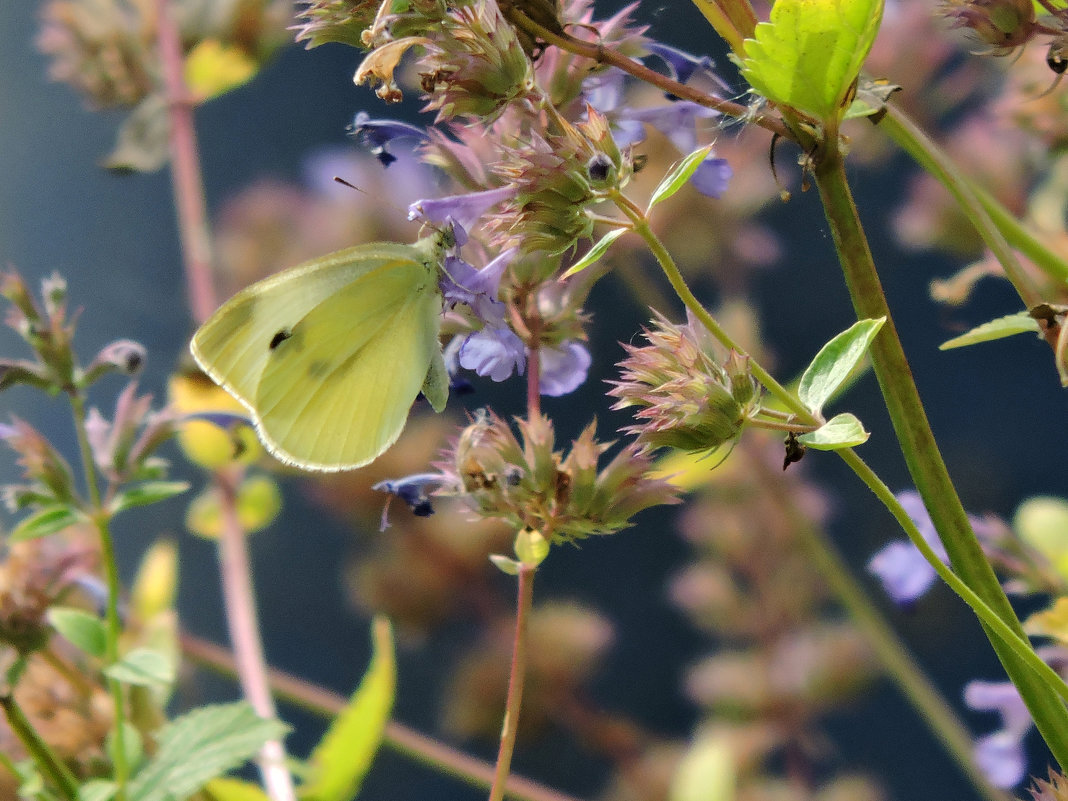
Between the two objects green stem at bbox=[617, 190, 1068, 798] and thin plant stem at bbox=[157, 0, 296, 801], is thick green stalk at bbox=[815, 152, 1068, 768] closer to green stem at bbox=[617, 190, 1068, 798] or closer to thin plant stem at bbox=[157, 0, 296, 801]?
green stem at bbox=[617, 190, 1068, 798]

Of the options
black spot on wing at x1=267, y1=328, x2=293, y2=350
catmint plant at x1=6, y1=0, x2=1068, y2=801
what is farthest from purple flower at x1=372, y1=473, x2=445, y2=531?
black spot on wing at x1=267, y1=328, x2=293, y2=350

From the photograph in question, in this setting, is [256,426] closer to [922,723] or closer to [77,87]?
[77,87]

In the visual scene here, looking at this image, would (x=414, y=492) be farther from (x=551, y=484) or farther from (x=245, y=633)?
(x=245, y=633)

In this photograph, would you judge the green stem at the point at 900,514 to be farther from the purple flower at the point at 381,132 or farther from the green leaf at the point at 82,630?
the green leaf at the point at 82,630

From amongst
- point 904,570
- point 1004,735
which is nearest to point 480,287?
point 904,570

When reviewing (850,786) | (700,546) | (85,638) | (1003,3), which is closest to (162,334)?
(700,546)
